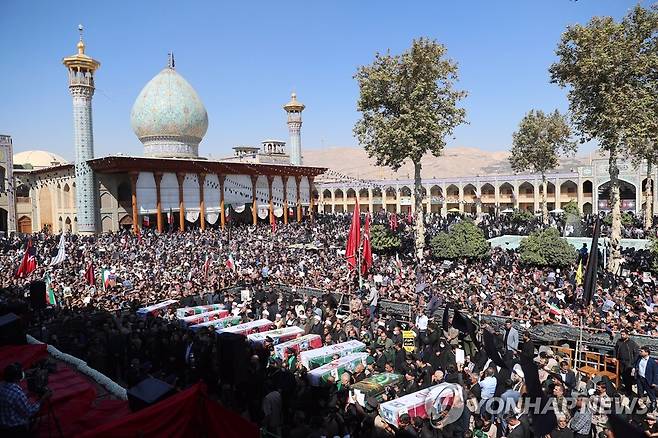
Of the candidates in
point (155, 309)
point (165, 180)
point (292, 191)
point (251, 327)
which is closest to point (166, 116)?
point (165, 180)

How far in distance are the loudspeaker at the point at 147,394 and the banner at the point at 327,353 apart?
13.3 ft

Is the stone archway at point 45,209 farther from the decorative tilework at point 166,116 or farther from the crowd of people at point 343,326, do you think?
the crowd of people at point 343,326

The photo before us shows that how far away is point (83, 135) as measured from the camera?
103 feet

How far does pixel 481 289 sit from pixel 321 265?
23.3 ft

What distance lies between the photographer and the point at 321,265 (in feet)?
66.3

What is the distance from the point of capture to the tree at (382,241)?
23.3 m

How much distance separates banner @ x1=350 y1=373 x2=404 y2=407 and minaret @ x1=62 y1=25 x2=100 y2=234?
2794 cm

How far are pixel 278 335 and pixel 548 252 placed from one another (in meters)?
13.4

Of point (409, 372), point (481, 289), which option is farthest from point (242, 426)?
point (481, 289)

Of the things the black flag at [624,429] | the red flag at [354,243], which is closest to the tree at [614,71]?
the red flag at [354,243]

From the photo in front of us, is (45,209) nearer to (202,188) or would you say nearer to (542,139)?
(202,188)

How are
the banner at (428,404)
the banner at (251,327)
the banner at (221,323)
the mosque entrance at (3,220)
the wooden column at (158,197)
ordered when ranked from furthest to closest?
the mosque entrance at (3,220), the wooden column at (158,197), the banner at (221,323), the banner at (251,327), the banner at (428,404)

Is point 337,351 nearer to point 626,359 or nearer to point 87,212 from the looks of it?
point 626,359

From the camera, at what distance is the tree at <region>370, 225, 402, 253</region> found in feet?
76.5
